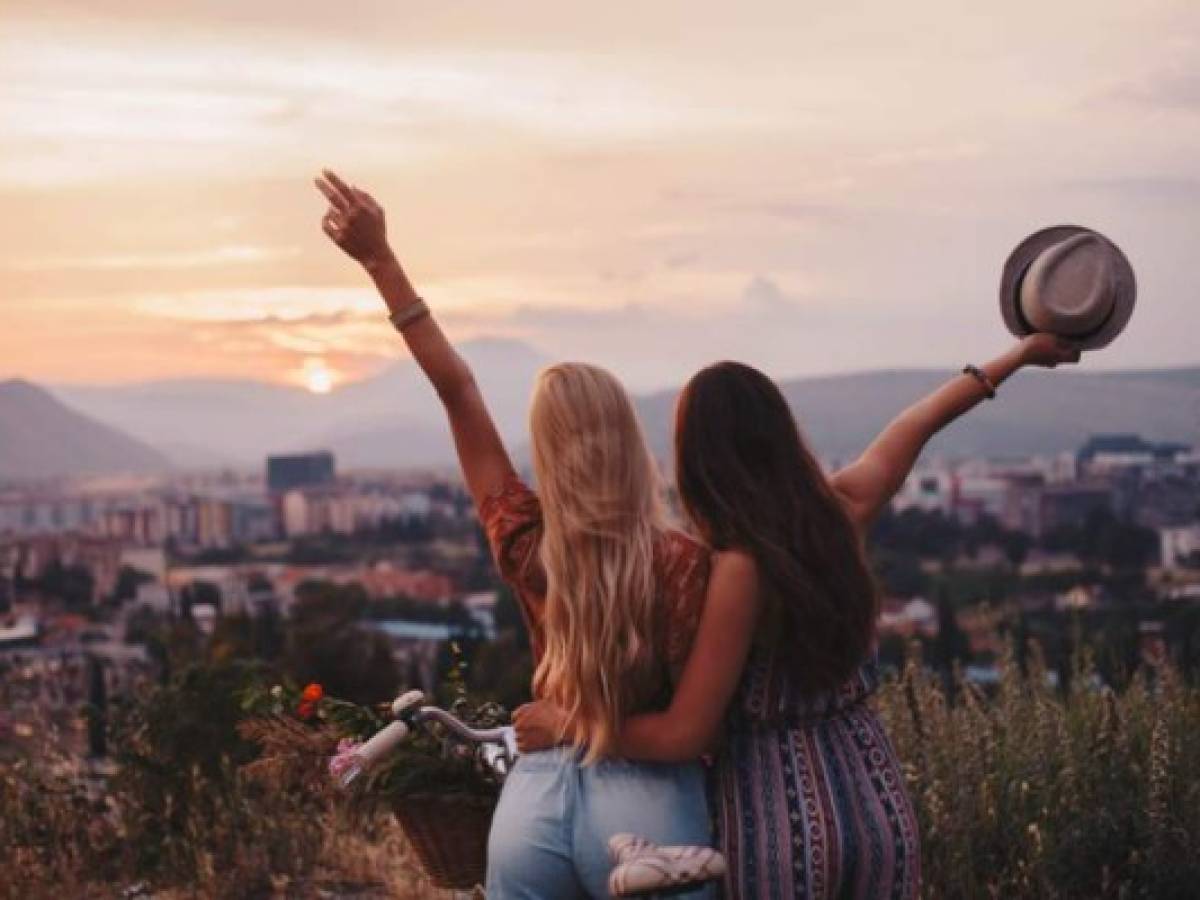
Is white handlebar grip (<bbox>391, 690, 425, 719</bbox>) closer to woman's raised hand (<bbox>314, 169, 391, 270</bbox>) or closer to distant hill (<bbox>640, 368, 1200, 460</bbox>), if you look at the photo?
woman's raised hand (<bbox>314, 169, 391, 270</bbox>)

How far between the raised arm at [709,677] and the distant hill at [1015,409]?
60930 millimetres

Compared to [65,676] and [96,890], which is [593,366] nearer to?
[96,890]

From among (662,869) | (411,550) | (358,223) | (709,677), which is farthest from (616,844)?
(411,550)

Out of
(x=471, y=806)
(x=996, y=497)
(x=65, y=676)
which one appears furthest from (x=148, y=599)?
(x=471, y=806)

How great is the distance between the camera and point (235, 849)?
758 cm

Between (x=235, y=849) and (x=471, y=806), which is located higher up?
(x=471, y=806)

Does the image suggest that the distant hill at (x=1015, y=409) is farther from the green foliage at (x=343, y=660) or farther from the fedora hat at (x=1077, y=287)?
the fedora hat at (x=1077, y=287)

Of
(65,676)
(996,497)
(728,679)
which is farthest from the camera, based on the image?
(996,497)

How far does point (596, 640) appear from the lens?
3.14 m

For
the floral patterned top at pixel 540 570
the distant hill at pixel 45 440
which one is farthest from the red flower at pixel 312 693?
the distant hill at pixel 45 440

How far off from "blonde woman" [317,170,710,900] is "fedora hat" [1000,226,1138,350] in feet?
3.20

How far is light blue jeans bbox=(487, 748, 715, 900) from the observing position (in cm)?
313

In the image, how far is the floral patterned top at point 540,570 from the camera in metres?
3.19

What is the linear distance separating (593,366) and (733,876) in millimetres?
848
